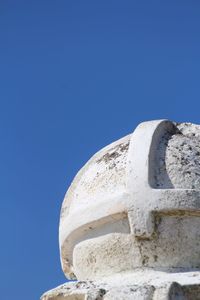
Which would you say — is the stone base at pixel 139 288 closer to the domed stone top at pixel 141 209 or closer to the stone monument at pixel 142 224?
the stone monument at pixel 142 224

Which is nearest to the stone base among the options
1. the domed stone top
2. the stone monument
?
the stone monument

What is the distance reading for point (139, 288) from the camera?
16.6ft

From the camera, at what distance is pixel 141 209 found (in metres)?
5.26

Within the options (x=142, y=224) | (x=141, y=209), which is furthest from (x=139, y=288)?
(x=141, y=209)

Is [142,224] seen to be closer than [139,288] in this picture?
No

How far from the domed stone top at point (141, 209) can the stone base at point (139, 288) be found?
113 millimetres

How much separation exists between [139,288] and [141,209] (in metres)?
0.60

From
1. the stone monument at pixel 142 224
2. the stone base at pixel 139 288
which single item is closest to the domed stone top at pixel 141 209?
the stone monument at pixel 142 224

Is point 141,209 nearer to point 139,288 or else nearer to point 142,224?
point 142,224

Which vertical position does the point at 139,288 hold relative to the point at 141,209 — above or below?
below

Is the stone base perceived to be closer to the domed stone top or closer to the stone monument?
the stone monument

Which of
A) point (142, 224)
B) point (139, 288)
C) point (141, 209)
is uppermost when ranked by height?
point (141, 209)

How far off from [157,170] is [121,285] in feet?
3.14

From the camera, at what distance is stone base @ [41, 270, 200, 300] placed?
5008 mm
